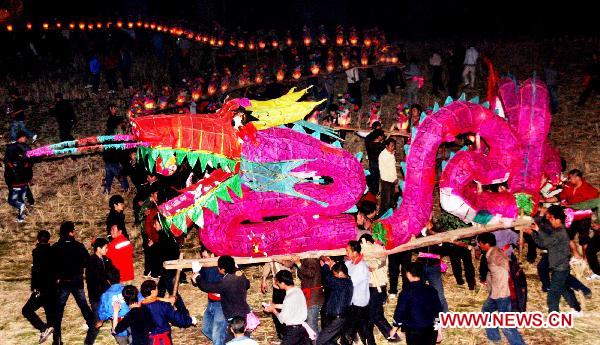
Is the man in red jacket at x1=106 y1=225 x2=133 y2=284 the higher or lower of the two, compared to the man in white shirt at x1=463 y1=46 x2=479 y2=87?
lower

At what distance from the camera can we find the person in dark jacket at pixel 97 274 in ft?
32.2

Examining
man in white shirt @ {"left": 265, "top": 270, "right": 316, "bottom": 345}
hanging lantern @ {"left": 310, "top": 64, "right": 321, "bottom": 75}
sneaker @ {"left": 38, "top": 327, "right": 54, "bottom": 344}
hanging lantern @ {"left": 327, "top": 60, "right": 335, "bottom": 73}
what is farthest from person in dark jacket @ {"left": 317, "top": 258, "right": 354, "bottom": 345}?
hanging lantern @ {"left": 327, "top": 60, "right": 335, "bottom": 73}

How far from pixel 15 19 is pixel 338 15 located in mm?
15863

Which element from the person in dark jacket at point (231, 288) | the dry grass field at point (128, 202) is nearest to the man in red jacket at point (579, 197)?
the dry grass field at point (128, 202)

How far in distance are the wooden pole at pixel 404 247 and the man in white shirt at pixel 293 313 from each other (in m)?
1.07

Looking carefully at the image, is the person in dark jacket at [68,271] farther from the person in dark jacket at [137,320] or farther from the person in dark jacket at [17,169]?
the person in dark jacket at [17,169]

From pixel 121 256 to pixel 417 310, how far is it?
4.20m

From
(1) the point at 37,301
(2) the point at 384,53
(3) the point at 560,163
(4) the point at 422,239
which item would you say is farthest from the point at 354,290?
(2) the point at 384,53

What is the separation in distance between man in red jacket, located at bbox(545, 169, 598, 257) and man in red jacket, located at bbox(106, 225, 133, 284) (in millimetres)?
6717

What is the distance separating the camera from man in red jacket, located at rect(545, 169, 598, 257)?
1168 cm

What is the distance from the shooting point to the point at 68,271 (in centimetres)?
1016

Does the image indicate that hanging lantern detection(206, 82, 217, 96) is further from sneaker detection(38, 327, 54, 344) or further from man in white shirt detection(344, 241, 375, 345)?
→ man in white shirt detection(344, 241, 375, 345)

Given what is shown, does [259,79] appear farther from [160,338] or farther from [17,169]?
[160,338]

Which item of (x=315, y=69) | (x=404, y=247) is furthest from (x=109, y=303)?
(x=315, y=69)
